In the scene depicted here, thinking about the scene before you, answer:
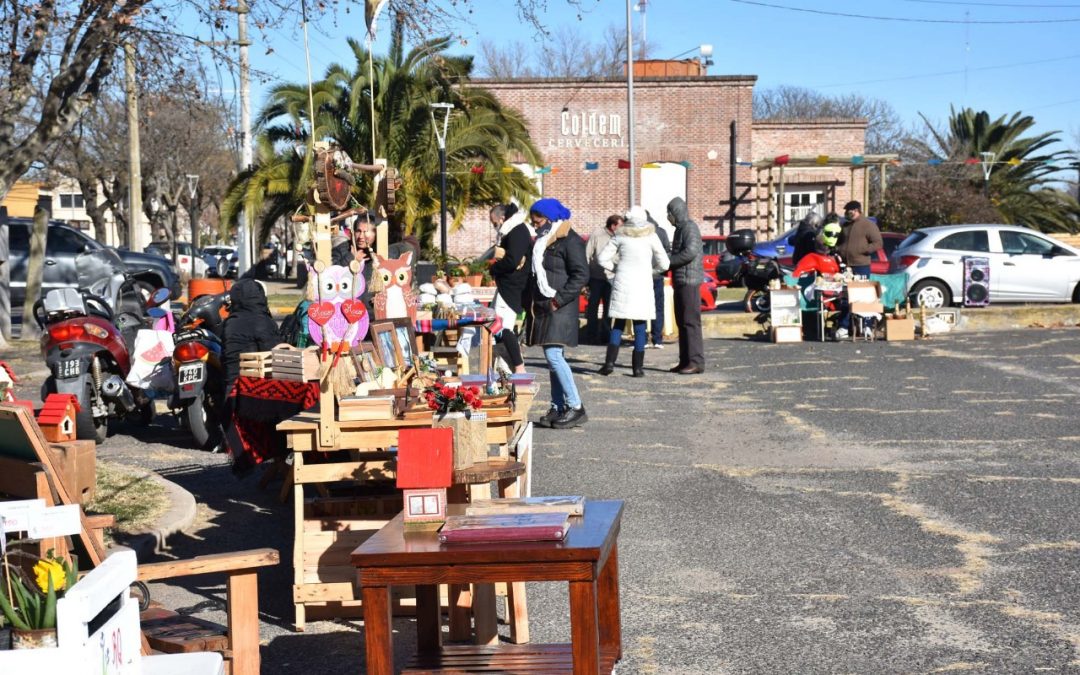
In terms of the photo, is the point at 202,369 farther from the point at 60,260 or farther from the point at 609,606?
the point at 60,260

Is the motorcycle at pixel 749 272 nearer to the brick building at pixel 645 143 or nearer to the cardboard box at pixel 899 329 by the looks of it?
the cardboard box at pixel 899 329

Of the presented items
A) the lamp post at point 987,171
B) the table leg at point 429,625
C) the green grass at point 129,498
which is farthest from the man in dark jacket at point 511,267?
the lamp post at point 987,171

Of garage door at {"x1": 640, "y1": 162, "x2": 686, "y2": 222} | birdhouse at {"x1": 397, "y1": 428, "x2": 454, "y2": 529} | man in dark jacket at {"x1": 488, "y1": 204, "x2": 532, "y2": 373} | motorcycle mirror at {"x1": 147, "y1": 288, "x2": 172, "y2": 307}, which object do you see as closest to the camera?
birdhouse at {"x1": 397, "y1": 428, "x2": 454, "y2": 529}

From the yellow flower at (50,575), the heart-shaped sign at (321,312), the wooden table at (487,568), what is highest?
the heart-shaped sign at (321,312)

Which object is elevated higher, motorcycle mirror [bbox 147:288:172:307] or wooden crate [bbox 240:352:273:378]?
motorcycle mirror [bbox 147:288:172:307]

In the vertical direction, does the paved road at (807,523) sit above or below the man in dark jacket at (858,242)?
below

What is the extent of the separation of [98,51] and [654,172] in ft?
108

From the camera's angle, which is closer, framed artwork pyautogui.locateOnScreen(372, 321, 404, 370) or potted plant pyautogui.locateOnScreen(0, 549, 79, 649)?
potted plant pyautogui.locateOnScreen(0, 549, 79, 649)

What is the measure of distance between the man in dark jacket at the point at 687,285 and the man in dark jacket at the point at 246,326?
18.9ft

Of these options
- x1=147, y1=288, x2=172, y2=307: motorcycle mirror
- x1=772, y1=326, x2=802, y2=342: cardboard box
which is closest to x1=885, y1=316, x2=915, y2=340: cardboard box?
x1=772, y1=326, x2=802, y2=342: cardboard box

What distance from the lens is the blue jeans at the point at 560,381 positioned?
1074 cm

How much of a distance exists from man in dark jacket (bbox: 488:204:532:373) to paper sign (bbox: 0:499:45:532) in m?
8.38

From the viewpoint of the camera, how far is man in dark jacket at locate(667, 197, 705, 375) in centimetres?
1434

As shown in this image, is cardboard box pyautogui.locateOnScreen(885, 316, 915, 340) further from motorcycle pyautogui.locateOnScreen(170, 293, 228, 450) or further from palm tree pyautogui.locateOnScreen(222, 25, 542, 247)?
palm tree pyautogui.locateOnScreen(222, 25, 542, 247)
